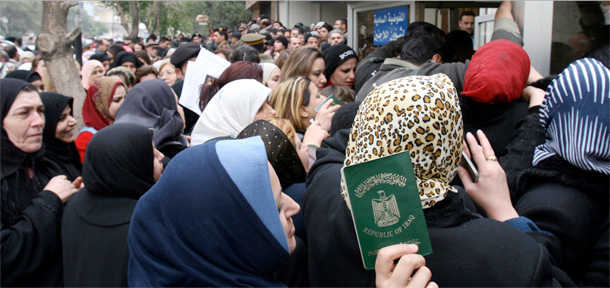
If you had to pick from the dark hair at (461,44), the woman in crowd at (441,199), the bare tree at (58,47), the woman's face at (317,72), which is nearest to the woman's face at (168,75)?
the bare tree at (58,47)

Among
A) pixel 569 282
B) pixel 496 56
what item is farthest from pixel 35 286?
pixel 496 56

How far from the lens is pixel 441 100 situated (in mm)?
1326

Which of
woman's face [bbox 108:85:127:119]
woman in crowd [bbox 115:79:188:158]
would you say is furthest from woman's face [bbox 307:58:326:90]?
woman's face [bbox 108:85:127:119]

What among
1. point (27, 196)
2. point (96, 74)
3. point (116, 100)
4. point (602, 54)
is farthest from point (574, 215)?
point (96, 74)

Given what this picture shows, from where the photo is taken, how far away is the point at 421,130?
1293 millimetres

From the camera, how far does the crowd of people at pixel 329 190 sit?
4.35ft

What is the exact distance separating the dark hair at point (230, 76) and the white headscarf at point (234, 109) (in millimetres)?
→ 809

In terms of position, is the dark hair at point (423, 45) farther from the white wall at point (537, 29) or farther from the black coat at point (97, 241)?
the black coat at point (97, 241)

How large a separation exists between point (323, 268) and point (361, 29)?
4517 mm

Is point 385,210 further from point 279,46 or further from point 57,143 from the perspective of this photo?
point 279,46

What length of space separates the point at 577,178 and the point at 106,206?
2032 millimetres

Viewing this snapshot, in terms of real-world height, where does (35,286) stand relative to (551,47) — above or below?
below

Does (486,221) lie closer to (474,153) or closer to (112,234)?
(474,153)

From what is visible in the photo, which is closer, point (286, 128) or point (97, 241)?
point (97, 241)
